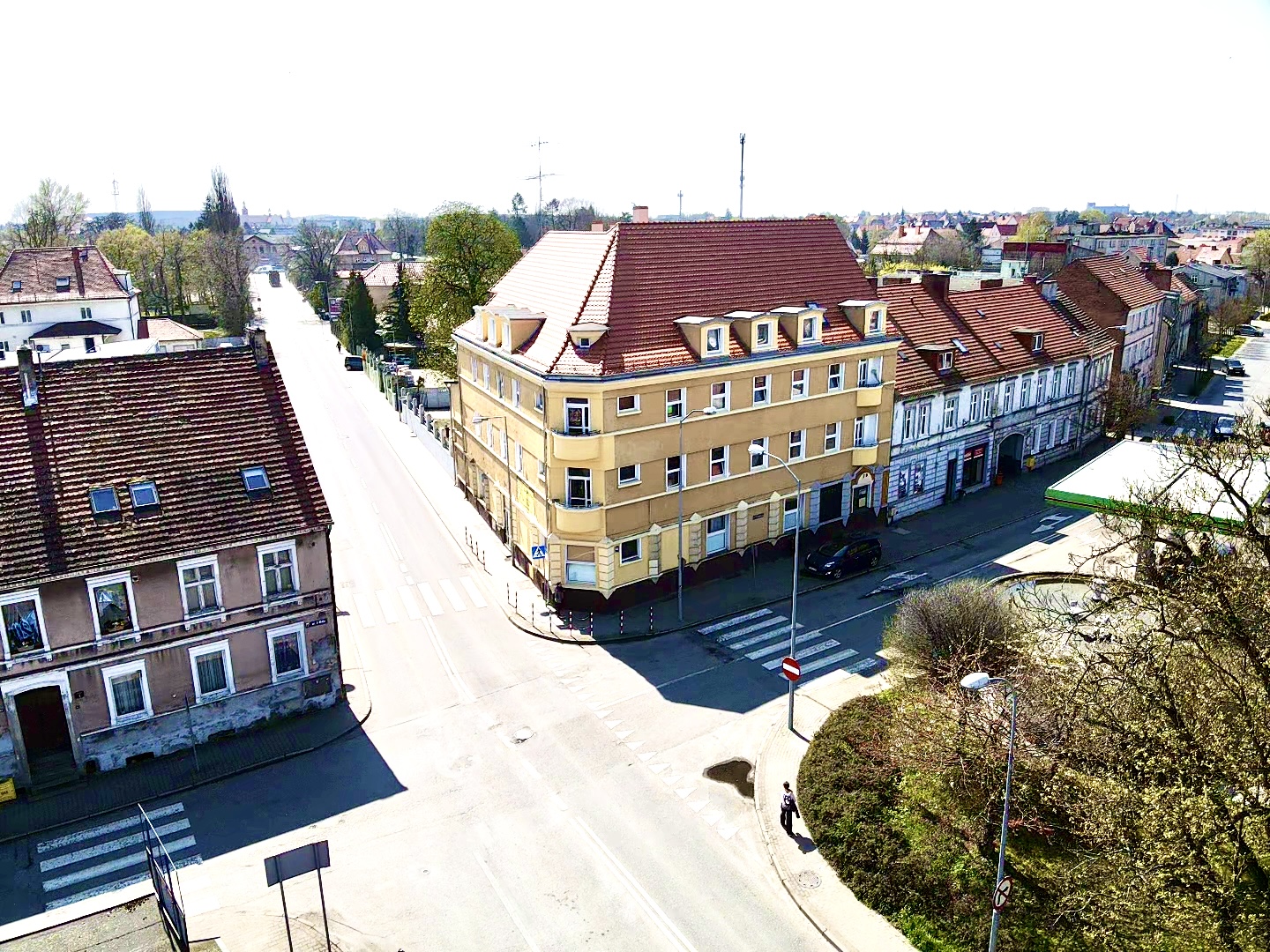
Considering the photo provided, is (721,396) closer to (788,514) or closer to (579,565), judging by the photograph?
(788,514)

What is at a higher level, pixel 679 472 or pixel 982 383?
→ pixel 982 383

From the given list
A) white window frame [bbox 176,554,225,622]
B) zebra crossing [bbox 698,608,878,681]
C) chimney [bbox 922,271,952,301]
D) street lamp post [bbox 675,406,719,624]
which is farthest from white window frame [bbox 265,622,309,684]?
chimney [bbox 922,271,952,301]

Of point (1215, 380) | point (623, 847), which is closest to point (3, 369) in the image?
point (623, 847)

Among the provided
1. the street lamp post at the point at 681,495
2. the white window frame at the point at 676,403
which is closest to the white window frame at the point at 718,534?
the street lamp post at the point at 681,495

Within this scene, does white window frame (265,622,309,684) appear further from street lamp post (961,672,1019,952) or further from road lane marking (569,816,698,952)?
street lamp post (961,672,1019,952)

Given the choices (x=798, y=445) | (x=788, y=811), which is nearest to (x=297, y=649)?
(x=788, y=811)
